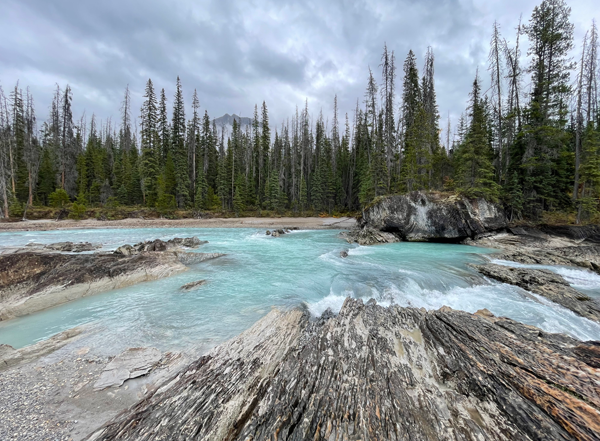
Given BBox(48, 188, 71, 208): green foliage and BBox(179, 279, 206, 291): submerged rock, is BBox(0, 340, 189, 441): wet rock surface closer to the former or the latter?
BBox(179, 279, 206, 291): submerged rock

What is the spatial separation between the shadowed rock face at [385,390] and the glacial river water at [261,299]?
1.81m

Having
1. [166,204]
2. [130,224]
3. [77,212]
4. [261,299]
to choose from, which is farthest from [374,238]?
[77,212]

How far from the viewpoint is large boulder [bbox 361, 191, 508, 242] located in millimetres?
18438

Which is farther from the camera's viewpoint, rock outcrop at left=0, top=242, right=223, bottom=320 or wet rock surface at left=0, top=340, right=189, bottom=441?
rock outcrop at left=0, top=242, right=223, bottom=320

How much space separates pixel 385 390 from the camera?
3.05 m

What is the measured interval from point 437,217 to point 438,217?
7 centimetres

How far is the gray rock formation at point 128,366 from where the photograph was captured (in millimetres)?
3828

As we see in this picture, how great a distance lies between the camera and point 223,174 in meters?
43.5

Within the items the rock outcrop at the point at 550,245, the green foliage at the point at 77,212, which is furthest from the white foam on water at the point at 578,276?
the green foliage at the point at 77,212

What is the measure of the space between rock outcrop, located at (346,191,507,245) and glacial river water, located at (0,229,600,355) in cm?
650

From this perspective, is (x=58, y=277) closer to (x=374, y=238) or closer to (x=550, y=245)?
(x=374, y=238)

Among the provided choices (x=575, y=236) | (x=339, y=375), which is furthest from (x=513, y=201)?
(x=339, y=375)

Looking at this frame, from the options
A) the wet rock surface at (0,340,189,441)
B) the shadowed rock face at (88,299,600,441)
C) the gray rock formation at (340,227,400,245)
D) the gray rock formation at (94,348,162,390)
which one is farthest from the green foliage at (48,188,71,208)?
the shadowed rock face at (88,299,600,441)

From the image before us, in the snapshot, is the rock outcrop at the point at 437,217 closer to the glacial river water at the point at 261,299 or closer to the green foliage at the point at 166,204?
the glacial river water at the point at 261,299
